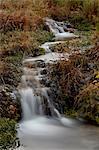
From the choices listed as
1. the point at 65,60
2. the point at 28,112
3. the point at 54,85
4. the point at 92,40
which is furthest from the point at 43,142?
the point at 92,40

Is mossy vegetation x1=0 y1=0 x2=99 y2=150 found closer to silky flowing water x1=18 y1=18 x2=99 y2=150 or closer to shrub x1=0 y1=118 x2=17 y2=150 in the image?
shrub x1=0 y1=118 x2=17 y2=150

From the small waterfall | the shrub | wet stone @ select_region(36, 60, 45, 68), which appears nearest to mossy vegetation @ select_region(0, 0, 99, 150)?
the shrub

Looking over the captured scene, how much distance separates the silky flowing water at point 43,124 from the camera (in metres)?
8.10

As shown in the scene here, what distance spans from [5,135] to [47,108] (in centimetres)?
265

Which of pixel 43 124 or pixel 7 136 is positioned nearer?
pixel 7 136

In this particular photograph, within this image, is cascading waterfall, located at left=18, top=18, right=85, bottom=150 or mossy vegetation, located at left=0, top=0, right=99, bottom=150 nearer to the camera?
cascading waterfall, located at left=18, top=18, right=85, bottom=150

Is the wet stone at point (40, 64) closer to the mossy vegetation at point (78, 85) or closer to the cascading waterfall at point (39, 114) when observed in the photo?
the cascading waterfall at point (39, 114)

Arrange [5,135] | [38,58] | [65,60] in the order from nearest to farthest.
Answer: [5,135]
[65,60]
[38,58]

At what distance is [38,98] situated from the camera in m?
9.53

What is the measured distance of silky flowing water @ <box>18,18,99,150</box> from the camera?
26.6ft

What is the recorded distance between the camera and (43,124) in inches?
356

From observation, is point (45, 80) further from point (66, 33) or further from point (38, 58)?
point (66, 33)

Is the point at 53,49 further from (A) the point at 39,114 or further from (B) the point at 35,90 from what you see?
(A) the point at 39,114

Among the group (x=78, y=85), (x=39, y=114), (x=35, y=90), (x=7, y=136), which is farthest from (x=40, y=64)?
(x=7, y=136)
